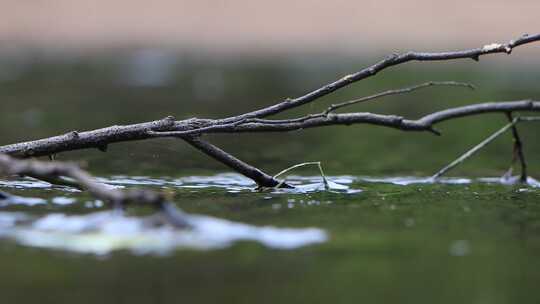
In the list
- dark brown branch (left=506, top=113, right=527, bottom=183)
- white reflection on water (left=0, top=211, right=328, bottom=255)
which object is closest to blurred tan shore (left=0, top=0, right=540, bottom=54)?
dark brown branch (left=506, top=113, right=527, bottom=183)

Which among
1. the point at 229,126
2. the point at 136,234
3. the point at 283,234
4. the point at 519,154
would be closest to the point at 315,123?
the point at 229,126

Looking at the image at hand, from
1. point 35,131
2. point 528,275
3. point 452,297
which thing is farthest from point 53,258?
point 35,131

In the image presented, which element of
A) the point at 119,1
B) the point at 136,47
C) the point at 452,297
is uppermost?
the point at 119,1

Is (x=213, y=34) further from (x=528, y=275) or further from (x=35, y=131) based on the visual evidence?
(x=528, y=275)

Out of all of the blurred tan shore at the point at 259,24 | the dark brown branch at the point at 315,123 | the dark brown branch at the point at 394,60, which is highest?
the blurred tan shore at the point at 259,24

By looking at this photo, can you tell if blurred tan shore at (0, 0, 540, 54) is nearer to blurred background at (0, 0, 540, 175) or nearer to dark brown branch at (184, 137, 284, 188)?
blurred background at (0, 0, 540, 175)

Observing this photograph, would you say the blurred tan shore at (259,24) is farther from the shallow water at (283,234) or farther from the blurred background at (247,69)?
the shallow water at (283,234)

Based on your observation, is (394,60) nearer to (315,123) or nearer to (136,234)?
(315,123)

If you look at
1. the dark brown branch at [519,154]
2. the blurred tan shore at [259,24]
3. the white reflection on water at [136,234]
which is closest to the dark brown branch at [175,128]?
the white reflection on water at [136,234]
